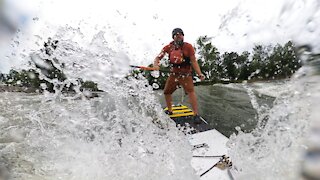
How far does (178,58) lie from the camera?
5.71 m

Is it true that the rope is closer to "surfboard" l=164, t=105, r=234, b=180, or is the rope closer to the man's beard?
"surfboard" l=164, t=105, r=234, b=180

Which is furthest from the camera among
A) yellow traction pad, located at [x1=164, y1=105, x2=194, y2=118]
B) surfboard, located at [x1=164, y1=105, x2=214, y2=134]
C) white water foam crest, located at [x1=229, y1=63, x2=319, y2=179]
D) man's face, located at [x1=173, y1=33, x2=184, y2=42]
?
yellow traction pad, located at [x1=164, y1=105, x2=194, y2=118]

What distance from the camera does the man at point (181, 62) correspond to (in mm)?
5674

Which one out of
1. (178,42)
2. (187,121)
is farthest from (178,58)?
(187,121)

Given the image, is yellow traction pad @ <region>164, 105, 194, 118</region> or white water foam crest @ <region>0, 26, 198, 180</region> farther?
yellow traction pad @ <region>164, 105, 194, 118</region>

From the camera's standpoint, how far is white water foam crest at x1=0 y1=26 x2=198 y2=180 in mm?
3262

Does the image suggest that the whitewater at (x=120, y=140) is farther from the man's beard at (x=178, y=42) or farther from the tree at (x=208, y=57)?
the tree at (x=208, y=57)

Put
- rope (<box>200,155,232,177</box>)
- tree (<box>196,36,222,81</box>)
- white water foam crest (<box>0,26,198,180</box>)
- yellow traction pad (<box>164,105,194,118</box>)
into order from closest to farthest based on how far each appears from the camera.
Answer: white water foam crest (<box>0,26,198,180</box>), rope (<box>200,155,232,177</box>), yellow traction pad (<box>164,105,194,118</box>), tree (<box>196,36,222,81</box>)

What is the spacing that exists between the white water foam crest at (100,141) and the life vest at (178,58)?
2.93 ft

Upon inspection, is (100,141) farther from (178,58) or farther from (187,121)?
(178,58)

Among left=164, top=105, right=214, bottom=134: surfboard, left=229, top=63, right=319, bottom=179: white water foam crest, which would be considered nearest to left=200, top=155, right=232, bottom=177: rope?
left=229, top=63, right=319, bottom=179: white water foam crest

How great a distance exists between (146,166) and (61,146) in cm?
132

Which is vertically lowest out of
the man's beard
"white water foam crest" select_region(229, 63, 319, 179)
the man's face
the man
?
"white water foam crest" select_region(229, 63, 319, 179)

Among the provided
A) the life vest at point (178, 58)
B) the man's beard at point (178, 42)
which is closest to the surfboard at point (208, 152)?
the life vest at point (178, 58)
